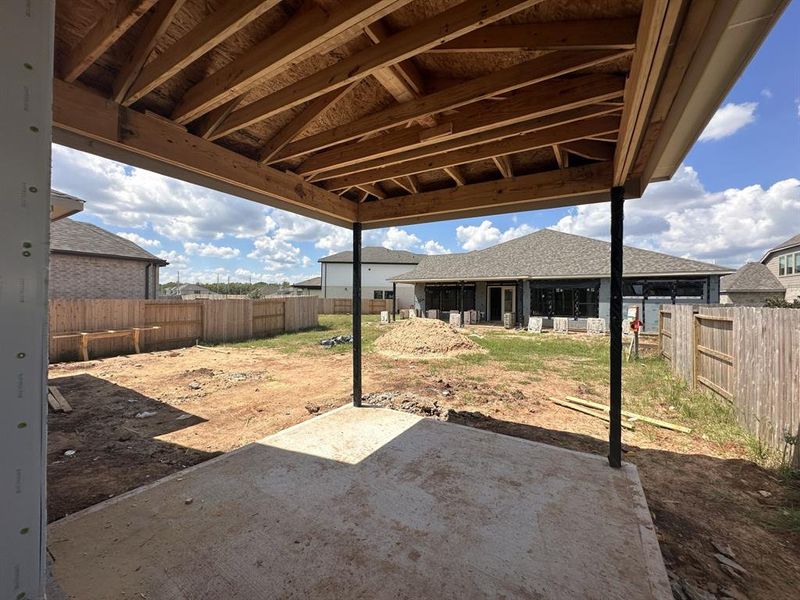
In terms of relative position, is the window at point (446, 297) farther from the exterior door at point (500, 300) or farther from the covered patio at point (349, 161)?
the covered patio at point (349, 161)

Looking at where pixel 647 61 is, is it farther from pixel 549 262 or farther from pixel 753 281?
pixel 753 281

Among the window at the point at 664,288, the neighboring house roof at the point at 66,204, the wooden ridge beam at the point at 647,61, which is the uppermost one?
the neighboring house roof at the point at 66,204

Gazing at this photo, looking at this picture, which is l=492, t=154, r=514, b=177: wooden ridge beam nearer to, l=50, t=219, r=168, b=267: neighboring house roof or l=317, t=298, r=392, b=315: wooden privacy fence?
l=50, t=219, r=168, b=267: neighboring house roof

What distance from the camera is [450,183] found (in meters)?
4.21

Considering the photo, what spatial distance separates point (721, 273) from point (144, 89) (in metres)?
19.0

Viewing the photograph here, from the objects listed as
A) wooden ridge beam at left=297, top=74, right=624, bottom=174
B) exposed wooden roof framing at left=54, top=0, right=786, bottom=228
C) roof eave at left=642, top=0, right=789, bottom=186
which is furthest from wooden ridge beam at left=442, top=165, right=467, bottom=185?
roof eave at left=642, top=0, right=789, bottom=186

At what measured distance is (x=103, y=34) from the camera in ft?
6.09

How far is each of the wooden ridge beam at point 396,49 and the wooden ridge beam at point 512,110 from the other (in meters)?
0.87

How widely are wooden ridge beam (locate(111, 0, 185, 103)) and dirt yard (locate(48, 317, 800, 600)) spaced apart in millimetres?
3536

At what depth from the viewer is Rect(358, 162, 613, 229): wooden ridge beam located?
3.33 m

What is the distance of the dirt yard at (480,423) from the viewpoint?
2797mm

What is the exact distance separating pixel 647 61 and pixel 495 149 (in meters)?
1.68

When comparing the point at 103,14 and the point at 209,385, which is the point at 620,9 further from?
the point at 209,385

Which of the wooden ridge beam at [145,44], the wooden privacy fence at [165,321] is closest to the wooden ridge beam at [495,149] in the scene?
the wooden ridge beam at [145,44]
